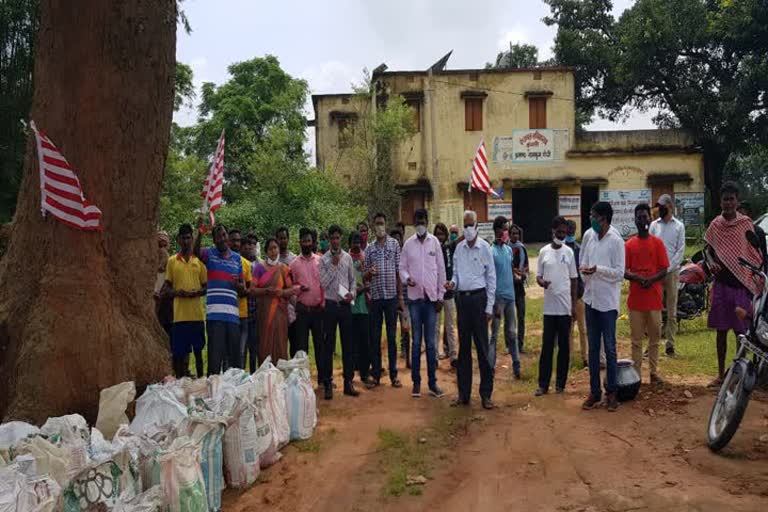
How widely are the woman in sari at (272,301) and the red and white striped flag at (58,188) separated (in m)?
2.31

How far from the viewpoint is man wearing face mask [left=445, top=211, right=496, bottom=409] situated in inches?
269

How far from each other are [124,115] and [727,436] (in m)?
5.34

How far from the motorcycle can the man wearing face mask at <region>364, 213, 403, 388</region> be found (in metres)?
3.61

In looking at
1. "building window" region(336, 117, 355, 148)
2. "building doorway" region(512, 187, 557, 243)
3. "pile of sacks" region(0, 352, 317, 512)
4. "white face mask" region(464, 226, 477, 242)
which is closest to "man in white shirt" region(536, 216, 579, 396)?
"white face mask" region(464, 226, 477, 242)

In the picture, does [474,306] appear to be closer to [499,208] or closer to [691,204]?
[499,208]

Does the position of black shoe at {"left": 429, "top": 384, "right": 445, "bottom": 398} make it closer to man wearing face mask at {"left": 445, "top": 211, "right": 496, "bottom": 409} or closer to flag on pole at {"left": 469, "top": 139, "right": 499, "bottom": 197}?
man wearing face mask at {"left": 445, "top": 211, "right": 496, "bottom": 409}

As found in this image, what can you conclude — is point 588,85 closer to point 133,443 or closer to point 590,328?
point 590,328

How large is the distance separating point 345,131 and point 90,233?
21.6 m

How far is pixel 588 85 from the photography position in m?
29.2

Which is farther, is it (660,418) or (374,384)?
(374,384)

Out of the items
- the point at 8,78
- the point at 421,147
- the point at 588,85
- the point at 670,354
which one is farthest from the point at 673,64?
the point at 8,78

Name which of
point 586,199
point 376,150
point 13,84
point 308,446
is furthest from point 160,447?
point 586,199

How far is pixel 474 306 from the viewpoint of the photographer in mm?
6871

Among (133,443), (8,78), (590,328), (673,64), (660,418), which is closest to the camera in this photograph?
(133,443)
